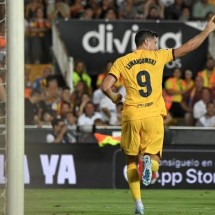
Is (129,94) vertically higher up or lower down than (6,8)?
lower down

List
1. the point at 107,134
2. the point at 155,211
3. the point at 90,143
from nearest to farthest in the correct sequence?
the point at 155,211 < the point at 90,143 < the point at 107,134

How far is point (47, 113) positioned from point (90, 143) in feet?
8.69

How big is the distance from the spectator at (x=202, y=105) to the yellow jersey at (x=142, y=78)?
29.6 ft

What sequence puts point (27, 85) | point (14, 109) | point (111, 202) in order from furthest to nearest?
point (27, 85), point (111, 202), point (14, 109)

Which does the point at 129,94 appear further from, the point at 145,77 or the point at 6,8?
the point at 6,8

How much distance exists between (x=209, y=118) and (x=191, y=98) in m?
1.03

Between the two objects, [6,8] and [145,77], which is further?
[145,77]

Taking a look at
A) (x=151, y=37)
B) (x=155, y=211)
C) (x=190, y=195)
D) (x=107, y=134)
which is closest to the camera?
(x=151, y=37)

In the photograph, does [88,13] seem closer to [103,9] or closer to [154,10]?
[103,9]

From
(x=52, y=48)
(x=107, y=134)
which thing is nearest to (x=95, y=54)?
(x=52, y=48)

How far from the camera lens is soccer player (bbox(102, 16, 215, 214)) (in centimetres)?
1108

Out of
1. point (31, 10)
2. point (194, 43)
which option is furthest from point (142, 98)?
point (31, 10)

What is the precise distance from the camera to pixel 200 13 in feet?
75.9

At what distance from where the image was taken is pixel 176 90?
21188 millimetres
